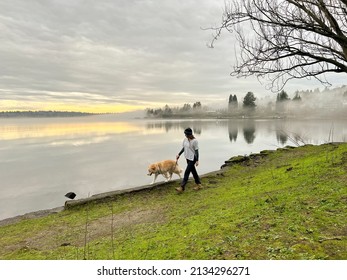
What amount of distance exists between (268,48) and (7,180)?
21.7 metres

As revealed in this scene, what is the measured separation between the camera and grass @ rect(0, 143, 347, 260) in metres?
4.32

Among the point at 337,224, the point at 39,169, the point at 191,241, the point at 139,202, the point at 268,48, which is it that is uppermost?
the point at 268,48

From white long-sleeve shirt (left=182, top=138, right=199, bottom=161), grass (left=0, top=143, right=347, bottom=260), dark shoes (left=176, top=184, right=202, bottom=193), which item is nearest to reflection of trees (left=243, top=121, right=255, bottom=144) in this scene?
dark shoes (left=176, top=184, right=202, bottom=193)

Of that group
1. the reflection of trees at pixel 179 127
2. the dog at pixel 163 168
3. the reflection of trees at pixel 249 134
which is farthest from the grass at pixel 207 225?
the reflection of trees at pixel 179 127

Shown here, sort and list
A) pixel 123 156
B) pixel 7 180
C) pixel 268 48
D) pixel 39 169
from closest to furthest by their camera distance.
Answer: pixel 268 48 → pixel 7 180 → pixel 39 169 → pixel 123 156

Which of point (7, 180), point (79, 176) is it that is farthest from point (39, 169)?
point (79, 176)

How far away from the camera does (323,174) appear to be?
8.91 m

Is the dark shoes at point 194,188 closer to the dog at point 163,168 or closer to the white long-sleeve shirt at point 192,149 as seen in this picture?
the white long-sleeve shirt at point 192,149

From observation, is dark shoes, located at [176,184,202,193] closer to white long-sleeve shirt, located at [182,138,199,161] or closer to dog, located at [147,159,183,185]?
white long-sleeve shirt, located at [182,138,199,161]

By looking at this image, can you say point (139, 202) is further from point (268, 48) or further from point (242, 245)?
point (268, 48)

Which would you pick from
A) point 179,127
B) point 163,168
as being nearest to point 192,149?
point 163,168

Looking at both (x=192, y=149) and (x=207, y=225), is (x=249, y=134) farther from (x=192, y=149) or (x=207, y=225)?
(x=207, y=225)

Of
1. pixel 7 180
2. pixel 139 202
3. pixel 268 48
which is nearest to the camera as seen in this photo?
pixel 268 48

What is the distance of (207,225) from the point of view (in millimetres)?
5949
